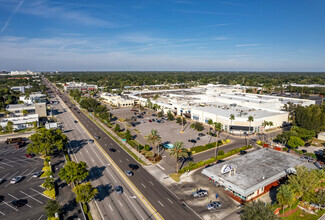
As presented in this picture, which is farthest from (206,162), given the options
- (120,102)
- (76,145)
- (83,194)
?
(120,102)

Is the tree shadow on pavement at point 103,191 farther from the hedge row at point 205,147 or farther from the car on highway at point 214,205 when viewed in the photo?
the hedge row at point 205,147

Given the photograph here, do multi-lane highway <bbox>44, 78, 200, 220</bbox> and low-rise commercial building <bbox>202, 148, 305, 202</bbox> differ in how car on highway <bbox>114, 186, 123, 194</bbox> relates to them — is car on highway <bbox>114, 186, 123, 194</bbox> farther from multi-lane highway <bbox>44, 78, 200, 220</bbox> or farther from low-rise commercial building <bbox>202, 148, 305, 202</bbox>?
low-rise commercial building <bbox>202, 148, 305, 202</bbox>

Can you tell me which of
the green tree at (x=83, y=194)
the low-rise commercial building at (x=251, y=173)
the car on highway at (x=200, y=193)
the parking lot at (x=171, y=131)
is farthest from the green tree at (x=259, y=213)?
the parking lot at (x=171, y=131)

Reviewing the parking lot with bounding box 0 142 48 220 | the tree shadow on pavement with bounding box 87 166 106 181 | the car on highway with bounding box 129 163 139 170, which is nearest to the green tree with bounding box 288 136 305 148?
the car on highway with bounding box 129 163 139 170

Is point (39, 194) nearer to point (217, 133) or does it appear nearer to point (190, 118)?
point (217, 133)

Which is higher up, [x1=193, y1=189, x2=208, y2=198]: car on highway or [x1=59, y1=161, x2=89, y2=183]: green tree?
[x1=59, y1=161, x2=89, y2=183]: green tree

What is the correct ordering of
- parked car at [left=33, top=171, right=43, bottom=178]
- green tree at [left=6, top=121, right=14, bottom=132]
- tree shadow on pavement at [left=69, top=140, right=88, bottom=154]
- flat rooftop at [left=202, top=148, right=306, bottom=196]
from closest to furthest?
flat rooftop at [left=202, top=148, right=306, bottom=196], parked car at [left=33, top=171, right=43, bottom=178], tree shadow on pavement at [left=69, top=140, right=88, bottom=154], green tree at [left=6, top=121, right=14, bottom=132]
